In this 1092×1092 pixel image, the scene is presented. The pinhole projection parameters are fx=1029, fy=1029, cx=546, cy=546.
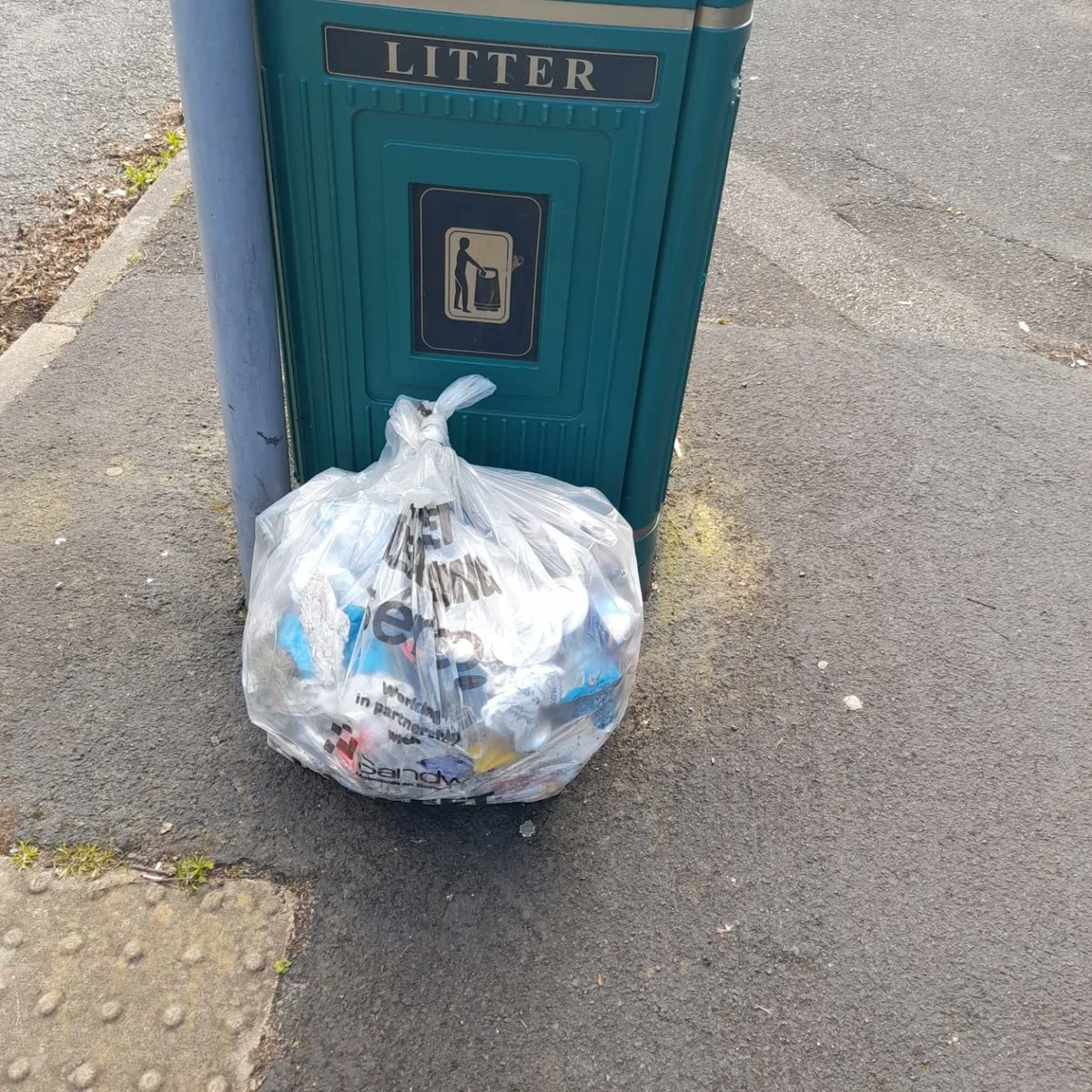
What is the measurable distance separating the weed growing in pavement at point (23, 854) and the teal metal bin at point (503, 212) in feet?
2.92

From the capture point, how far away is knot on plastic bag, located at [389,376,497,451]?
1.79 metres

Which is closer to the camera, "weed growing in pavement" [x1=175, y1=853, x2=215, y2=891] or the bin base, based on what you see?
"weed growing in pavement" [x1=175, y1=853, x2=215, y2=891]

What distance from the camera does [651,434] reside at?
1.98 m

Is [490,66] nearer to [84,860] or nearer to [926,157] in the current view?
[84,860]

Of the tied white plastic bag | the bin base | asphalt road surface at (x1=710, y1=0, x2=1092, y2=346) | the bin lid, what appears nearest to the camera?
the bin lid

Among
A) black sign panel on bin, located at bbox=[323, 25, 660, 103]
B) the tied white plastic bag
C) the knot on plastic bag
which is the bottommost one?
the tied white plastic bag

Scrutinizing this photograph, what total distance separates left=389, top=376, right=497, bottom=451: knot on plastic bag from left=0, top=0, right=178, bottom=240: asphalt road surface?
107 inches

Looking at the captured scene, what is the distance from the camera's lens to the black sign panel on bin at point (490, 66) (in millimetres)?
1505

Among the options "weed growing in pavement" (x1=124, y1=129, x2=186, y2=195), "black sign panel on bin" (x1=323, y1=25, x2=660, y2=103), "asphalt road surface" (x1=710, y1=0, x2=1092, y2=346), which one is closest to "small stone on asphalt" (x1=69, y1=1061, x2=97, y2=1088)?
"black sign panel on bin" (x1=323, y1=25, x2=660, y2=103)

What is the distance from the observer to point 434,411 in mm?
1822

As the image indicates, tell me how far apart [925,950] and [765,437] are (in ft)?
4.95

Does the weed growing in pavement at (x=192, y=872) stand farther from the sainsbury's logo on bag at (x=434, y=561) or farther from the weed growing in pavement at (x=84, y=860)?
the sainsbury's logo on bag at (x=434, y=561)

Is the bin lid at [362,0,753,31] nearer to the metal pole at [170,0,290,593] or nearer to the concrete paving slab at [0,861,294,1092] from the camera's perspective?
the metal pole at [170,0,290,593]

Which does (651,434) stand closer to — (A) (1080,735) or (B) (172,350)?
(A) (1080,735)
